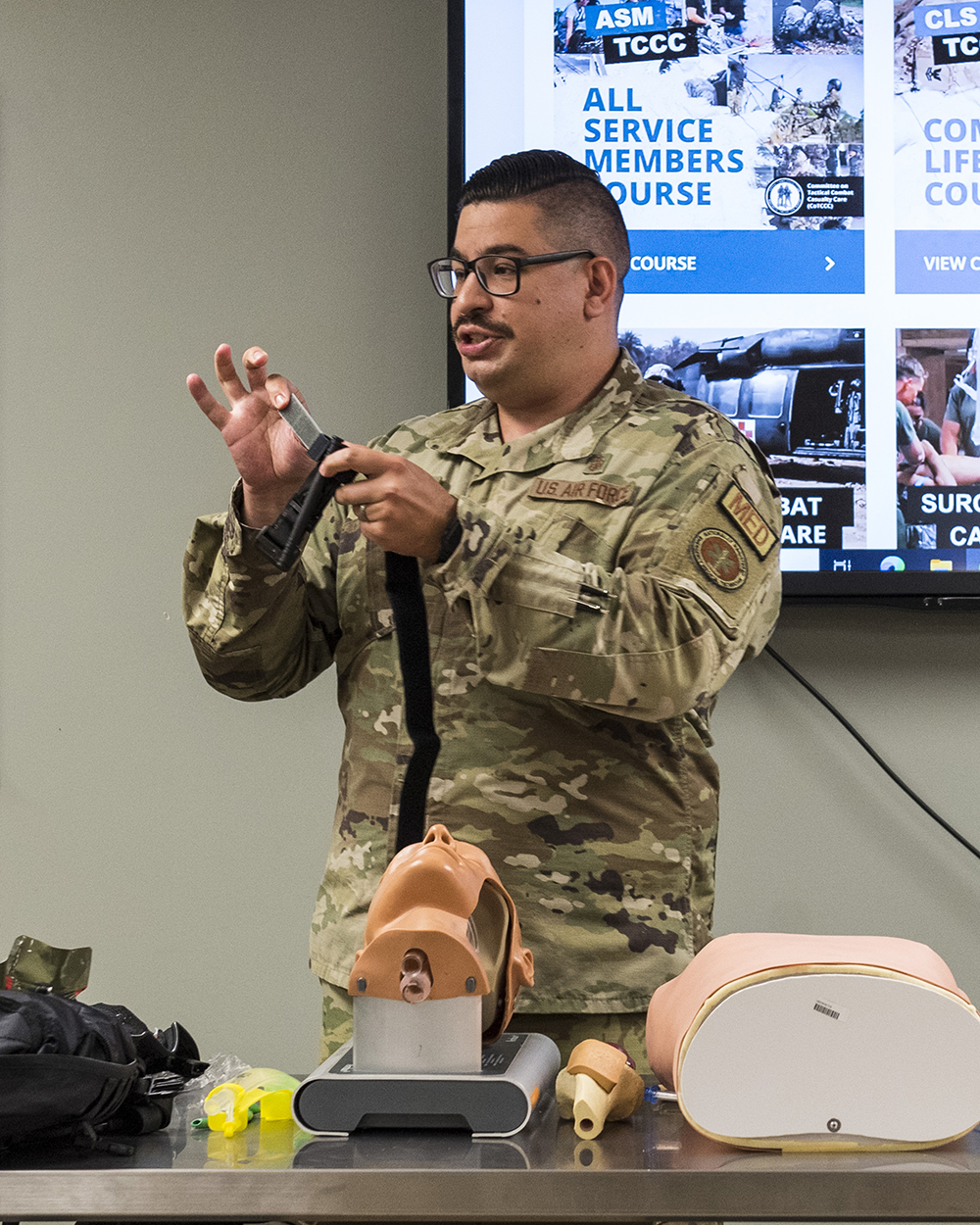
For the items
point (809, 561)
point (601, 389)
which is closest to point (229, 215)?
point (601, 389)

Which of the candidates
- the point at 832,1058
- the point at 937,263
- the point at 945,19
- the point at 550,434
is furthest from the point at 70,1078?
the point at 945,19

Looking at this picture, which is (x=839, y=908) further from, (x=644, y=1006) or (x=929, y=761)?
(x=644, y=1006)

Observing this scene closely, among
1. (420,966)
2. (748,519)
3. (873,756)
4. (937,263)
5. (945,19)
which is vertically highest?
(945,19)

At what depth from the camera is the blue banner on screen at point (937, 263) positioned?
1873 millimetres

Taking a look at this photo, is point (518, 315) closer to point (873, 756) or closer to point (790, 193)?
point (790, 193)

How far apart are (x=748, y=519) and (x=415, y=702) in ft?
1.24

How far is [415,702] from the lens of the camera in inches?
47.9

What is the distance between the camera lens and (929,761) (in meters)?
1.89

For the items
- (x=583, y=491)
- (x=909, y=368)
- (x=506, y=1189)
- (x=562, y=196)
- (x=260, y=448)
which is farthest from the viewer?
(x=909, y=368)

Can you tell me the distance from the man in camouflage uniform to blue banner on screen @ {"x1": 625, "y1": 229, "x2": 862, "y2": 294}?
0.46 metres

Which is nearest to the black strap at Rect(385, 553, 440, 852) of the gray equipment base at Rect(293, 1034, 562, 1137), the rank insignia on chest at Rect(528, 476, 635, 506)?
the rank insignia on chest at Rect(528, 476, 635, 506)

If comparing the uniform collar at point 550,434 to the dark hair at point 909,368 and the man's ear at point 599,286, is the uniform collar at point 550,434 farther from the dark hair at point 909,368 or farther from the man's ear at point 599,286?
the dark hair at point 909,368

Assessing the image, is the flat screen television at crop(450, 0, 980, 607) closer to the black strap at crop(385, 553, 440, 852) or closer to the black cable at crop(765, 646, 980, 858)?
the black cable at crop(765, 646, 980, 858)

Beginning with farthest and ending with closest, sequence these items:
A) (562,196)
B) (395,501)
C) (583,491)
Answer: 1. (562,196)
2. (583,491)
3. (395,501)
